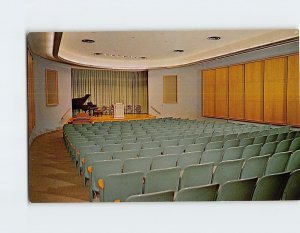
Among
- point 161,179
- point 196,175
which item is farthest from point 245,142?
point 161,179

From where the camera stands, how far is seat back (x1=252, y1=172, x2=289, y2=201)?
340cm

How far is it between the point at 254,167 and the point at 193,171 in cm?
98

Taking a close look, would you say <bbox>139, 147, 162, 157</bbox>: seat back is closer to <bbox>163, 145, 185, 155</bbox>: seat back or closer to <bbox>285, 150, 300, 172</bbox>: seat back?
<bbox>163, 145, 185, 155</bbox>: seat back

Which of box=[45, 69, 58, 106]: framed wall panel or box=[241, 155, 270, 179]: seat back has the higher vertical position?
box=[45, 69, 58, 106]: framed wall panel

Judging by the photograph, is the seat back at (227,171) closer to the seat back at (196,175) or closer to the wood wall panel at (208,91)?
the seat back at (196,175)

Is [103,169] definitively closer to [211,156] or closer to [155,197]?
[155,197]

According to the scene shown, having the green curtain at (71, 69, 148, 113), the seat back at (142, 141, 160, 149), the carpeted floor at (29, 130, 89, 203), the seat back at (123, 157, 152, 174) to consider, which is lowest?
the carpeted floor at (29, 130, 89, 203)

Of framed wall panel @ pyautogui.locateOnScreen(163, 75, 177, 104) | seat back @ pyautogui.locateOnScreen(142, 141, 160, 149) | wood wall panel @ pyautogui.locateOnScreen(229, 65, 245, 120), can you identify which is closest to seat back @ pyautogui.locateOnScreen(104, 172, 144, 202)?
seat back @ pyautogui.locateOnScreen(142, 141, 160, 149)

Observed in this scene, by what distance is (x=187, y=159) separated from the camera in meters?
4.39

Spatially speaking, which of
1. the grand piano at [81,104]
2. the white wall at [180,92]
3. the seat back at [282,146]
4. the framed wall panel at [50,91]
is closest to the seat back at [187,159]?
the seat back at [282,146]

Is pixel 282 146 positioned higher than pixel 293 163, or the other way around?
pixel 282 146

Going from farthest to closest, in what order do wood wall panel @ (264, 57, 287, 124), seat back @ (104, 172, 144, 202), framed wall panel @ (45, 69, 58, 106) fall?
wood wall panel @ (264, 57, 287, 124) → framed wall panel @ (45, 69, 58, 106) → seat back @ (104, 172, 144, 202)

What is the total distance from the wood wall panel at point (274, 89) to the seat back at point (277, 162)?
10.2 ft

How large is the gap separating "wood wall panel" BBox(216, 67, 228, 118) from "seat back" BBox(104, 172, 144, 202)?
286 inches
